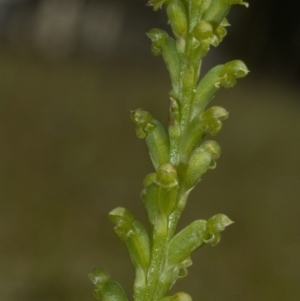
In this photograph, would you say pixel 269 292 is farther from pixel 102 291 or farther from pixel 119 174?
pixel 102 291

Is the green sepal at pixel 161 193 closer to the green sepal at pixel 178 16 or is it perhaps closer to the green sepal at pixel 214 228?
the green sepal at pixel 214 228

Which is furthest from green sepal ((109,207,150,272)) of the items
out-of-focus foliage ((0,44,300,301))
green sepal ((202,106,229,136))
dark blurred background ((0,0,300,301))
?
dark blurred background ((0,0,300,301))

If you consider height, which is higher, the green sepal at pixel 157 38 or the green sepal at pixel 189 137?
the green sepal at pixel 157 38

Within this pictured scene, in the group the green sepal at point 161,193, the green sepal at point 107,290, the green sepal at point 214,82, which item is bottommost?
the green sepal at point 107,290

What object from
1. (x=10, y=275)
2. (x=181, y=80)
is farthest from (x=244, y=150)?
(x=181, y=80)

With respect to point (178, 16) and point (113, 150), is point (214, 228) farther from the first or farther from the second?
point (113, 150)

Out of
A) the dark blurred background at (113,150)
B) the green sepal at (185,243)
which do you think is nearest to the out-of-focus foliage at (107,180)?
the dark blurred background at (113,150)

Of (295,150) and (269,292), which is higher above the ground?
(295,150)
